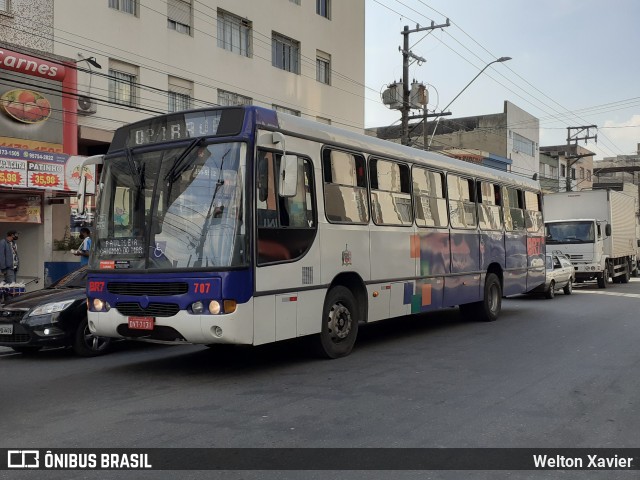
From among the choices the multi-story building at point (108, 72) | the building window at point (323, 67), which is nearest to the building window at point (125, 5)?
the multi-story building at point (108, 72)

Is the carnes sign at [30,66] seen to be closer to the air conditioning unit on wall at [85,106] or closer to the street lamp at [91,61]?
the street lamp at [91,61]

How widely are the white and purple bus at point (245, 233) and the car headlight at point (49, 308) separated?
122 centimetres

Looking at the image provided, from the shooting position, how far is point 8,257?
16.4 metres

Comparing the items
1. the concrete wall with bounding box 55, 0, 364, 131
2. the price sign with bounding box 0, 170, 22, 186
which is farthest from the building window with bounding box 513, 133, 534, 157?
the price sign with bounding box 0, 170, 22, 186

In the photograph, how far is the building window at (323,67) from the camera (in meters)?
28.8

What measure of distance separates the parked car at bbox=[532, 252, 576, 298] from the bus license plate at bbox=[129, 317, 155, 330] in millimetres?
14950

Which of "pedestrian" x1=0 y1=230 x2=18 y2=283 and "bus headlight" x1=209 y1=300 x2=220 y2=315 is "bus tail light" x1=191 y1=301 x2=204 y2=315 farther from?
"pedestrian" x1=0 y1=230 x2=18 y2=283

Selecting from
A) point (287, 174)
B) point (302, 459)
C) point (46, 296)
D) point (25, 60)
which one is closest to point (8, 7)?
point (25, 60)

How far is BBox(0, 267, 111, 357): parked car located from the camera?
9047 mm

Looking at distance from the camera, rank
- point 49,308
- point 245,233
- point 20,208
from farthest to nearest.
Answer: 1. point 20,208
2. point 49,308
3. point 245,233

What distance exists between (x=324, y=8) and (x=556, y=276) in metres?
16.4

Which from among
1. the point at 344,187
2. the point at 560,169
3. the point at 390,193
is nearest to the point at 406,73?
the point at 390,193

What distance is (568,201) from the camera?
1070 inches

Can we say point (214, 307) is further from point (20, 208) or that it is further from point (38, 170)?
point (20, 208)
